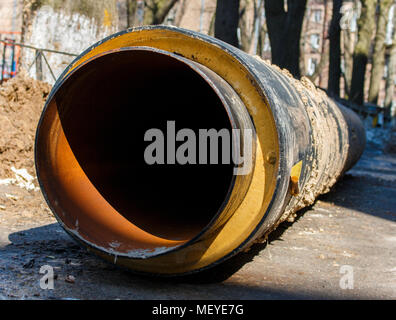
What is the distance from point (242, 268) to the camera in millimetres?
2945

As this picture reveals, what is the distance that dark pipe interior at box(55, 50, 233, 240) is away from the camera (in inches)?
107

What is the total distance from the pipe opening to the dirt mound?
1975mm

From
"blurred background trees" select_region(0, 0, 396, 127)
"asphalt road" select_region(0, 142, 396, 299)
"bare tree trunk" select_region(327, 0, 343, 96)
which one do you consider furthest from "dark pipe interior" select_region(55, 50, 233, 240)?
"bare tree trunk" select_region(327, 0, 343, 96)

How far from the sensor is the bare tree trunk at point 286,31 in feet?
34.2

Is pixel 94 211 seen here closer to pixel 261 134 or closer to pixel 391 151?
pixel 261 134

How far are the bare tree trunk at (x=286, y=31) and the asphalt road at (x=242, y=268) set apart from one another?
21.0ft

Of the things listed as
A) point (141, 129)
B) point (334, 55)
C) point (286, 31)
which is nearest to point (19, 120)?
point (141, 129)

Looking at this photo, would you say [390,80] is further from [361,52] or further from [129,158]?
[129,158]

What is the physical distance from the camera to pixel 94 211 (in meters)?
2.69

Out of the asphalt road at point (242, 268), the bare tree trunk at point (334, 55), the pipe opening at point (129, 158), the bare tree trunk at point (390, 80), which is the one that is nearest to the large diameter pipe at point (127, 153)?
the pipe opening at point (129, 158)

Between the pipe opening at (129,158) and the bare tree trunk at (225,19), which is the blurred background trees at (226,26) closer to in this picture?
the bare tree trunk at (225,19)

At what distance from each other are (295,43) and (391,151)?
810 cm

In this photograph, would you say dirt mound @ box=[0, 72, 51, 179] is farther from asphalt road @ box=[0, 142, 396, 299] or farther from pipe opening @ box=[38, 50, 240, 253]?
pipe opening @ box=[38, 50, 240, 253]
